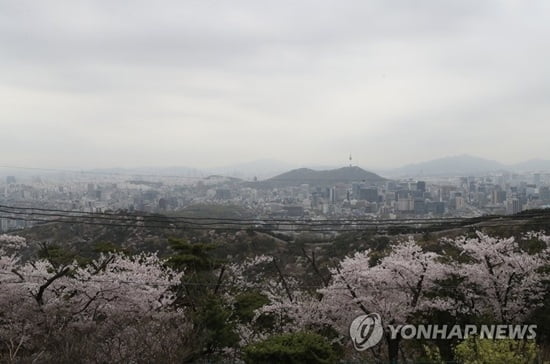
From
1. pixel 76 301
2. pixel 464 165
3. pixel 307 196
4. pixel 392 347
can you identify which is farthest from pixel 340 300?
pixel 464 165

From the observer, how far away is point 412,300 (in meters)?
12.5

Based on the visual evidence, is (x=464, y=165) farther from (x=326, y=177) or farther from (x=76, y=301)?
(x=76, y=301)

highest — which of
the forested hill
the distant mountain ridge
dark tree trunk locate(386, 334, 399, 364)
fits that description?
the distant mountain ridge

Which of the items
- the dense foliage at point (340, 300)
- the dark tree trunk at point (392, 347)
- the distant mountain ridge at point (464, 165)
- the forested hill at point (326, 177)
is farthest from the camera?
the distant mountain ridge at point (464, 165)

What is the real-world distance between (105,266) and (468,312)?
973 centimetres

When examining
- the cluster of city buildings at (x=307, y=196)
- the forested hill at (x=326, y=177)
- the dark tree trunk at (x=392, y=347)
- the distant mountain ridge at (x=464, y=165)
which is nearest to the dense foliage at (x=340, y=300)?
the dark tree trunk at (x=392, y=347)

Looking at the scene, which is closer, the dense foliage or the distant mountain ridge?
the dense foliage

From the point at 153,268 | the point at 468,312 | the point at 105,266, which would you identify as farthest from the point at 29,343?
the point at 468,312

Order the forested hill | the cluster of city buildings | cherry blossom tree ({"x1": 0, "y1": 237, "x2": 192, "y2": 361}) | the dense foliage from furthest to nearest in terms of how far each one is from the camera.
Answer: the forested hill, the cluster of city buildings, the dense foliage, cherry blossom tree ({"x1": 0, "y1": 237, "x2": 192, "y2": 361})

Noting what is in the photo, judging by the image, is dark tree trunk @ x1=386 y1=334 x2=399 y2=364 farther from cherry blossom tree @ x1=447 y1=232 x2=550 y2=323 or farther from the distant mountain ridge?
the distant mountain ridge

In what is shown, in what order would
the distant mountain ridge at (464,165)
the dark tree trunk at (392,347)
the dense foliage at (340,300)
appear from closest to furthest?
the dark tree trunk at (392,347)
the dense foliage at (340,300)
the distant mountain ridge at (464,165)

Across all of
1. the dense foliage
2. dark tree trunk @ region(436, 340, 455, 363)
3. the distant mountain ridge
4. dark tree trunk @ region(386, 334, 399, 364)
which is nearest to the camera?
dark tree trunk @ region(436, 340, 455, 363)

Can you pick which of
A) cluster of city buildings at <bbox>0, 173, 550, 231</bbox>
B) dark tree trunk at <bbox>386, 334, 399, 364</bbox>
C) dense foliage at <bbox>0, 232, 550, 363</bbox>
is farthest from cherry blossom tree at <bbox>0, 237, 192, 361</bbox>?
cluster of city buildings at <bbox>0, 173, 550, 231</bbox>

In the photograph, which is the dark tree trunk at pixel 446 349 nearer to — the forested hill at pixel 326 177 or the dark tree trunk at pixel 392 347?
the dark tree trunk at pixel 392 347
